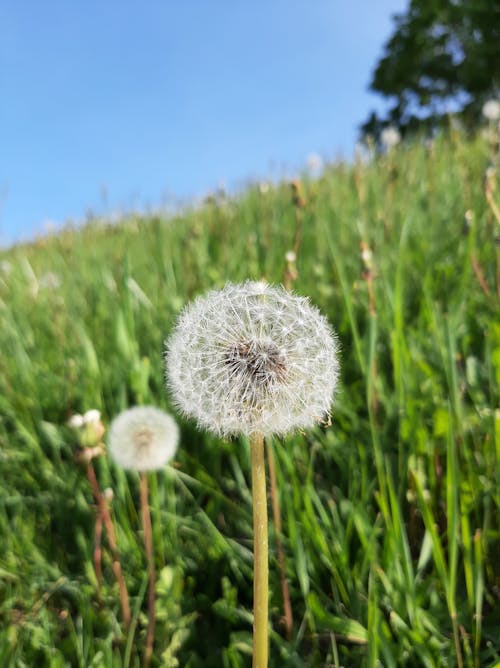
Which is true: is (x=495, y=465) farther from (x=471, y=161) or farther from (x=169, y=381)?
(x=471, y=161)

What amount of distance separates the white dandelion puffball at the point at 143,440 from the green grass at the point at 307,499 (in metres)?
0.20

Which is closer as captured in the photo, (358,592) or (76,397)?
(358,592)

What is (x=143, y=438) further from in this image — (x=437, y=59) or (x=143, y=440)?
(x=437, y=59)

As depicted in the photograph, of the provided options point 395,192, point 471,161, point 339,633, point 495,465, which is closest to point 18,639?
point 339,633

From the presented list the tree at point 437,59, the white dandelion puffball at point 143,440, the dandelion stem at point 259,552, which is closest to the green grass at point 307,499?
the white dandelion puffball at point 143,440

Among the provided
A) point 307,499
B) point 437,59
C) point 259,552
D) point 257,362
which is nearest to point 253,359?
point 257,362

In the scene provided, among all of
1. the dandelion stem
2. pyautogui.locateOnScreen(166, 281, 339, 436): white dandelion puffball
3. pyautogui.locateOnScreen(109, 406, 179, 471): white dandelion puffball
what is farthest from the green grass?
pyautogui.locateOnScreen(166, 281, 339, 436): white dandelion puffball

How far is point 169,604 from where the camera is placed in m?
1.32

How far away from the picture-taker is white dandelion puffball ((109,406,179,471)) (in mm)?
1281

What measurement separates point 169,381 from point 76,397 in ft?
4.24

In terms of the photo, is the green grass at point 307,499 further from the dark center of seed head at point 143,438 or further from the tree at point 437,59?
the tree at point 437,59

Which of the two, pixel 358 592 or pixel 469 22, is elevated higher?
pixel 469 22

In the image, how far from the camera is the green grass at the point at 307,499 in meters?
1.13

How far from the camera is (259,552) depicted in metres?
0.68
